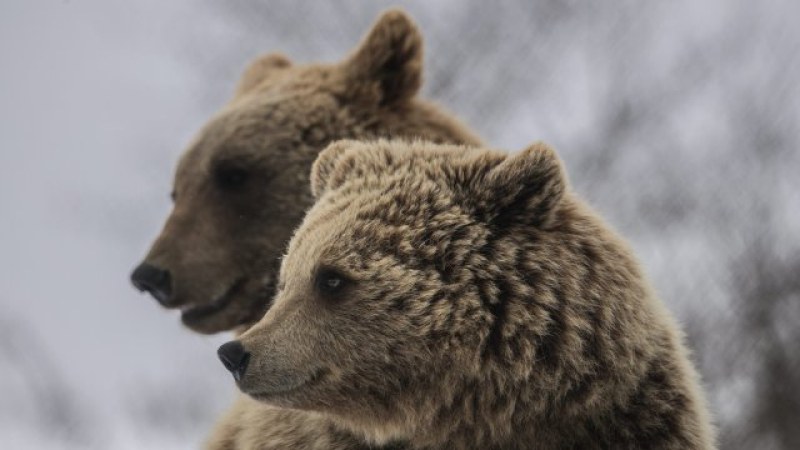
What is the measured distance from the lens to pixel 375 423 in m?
3.54

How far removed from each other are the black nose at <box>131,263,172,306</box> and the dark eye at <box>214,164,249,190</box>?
49cm

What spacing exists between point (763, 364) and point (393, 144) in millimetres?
5916

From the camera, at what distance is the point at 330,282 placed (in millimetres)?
3584

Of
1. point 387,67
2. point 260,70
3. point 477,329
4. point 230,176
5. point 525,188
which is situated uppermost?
point 260,70

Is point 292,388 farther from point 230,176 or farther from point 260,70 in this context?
point 260,70

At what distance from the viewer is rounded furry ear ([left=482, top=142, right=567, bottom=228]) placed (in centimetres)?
357

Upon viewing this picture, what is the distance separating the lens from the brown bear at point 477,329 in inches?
134

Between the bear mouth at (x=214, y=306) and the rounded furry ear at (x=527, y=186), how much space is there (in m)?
1.74

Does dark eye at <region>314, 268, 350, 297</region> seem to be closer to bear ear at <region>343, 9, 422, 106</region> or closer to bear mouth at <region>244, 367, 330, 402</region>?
bear mouth at <region>244, 367, 330, 402</region>

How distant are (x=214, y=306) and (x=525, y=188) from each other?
6.28 ft

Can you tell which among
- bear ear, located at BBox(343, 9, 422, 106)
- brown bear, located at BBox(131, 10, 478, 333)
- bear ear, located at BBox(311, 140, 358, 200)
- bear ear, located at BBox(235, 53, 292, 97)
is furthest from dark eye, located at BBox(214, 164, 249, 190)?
bear ear, located at BBox(311, 140, 358, 200)

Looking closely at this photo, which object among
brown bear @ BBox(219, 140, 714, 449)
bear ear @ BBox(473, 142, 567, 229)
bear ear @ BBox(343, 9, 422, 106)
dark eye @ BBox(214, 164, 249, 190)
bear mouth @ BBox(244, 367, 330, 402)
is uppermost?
bear ear @ BBox(343, 9, 422, 106)

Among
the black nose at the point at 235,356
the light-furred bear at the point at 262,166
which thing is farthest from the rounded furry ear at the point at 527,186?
the light-furred bear at the point at 262,166

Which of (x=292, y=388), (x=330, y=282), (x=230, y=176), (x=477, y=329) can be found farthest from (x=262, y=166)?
(x=477, y=329)
